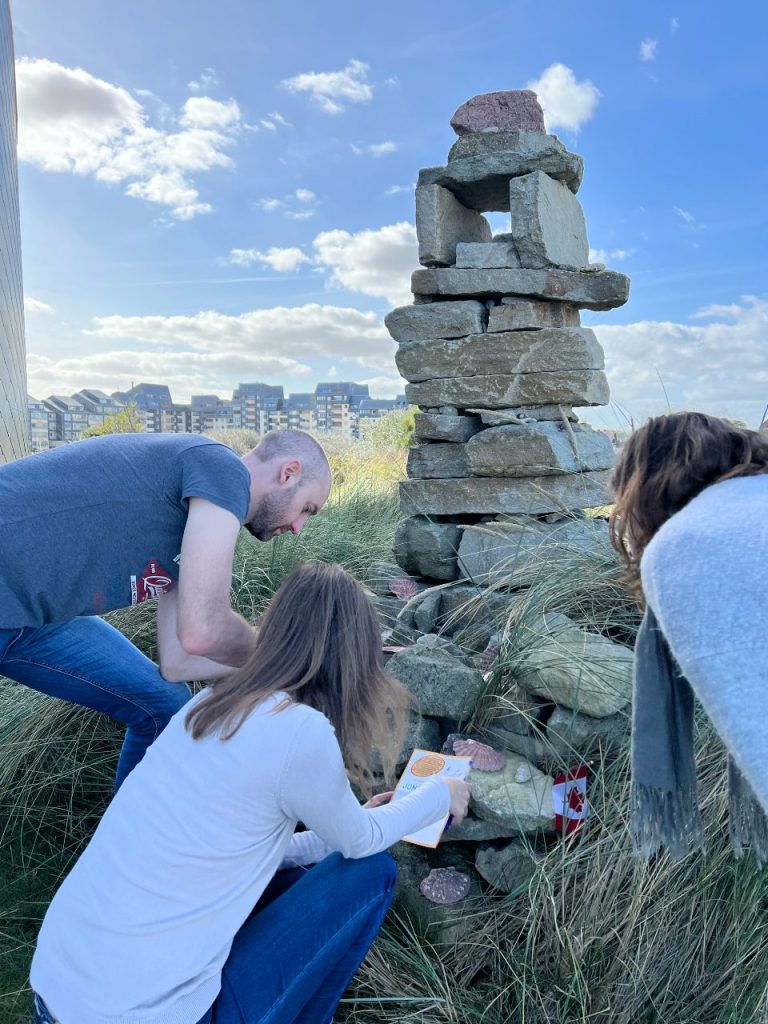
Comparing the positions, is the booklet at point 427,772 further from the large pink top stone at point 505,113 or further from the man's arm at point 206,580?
the large pink top stone at point 505,113

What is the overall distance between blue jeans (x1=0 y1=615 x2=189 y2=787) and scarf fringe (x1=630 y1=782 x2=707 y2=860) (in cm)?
142

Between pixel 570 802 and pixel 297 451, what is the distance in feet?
4.42

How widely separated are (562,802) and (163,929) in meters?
1.33

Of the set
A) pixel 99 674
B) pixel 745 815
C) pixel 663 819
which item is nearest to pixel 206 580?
pixel 99 674

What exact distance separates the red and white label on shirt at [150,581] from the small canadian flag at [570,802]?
4.42 feet

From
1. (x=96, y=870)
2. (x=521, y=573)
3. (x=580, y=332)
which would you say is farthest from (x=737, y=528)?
(x=580, y=332)

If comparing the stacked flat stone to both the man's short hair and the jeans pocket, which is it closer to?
the man's short hair

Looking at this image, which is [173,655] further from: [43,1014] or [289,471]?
[43,1014]

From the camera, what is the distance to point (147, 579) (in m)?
2.32

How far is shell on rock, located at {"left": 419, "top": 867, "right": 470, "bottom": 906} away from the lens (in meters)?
2.44

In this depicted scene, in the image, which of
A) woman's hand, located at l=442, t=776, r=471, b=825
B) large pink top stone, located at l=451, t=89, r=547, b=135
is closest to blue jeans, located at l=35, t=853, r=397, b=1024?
woman's hand, located at l=442, t=776, r=471, b=825

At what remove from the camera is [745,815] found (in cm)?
200

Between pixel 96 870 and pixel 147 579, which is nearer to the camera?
pixel 96 870

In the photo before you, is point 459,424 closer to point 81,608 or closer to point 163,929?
point 81,608
